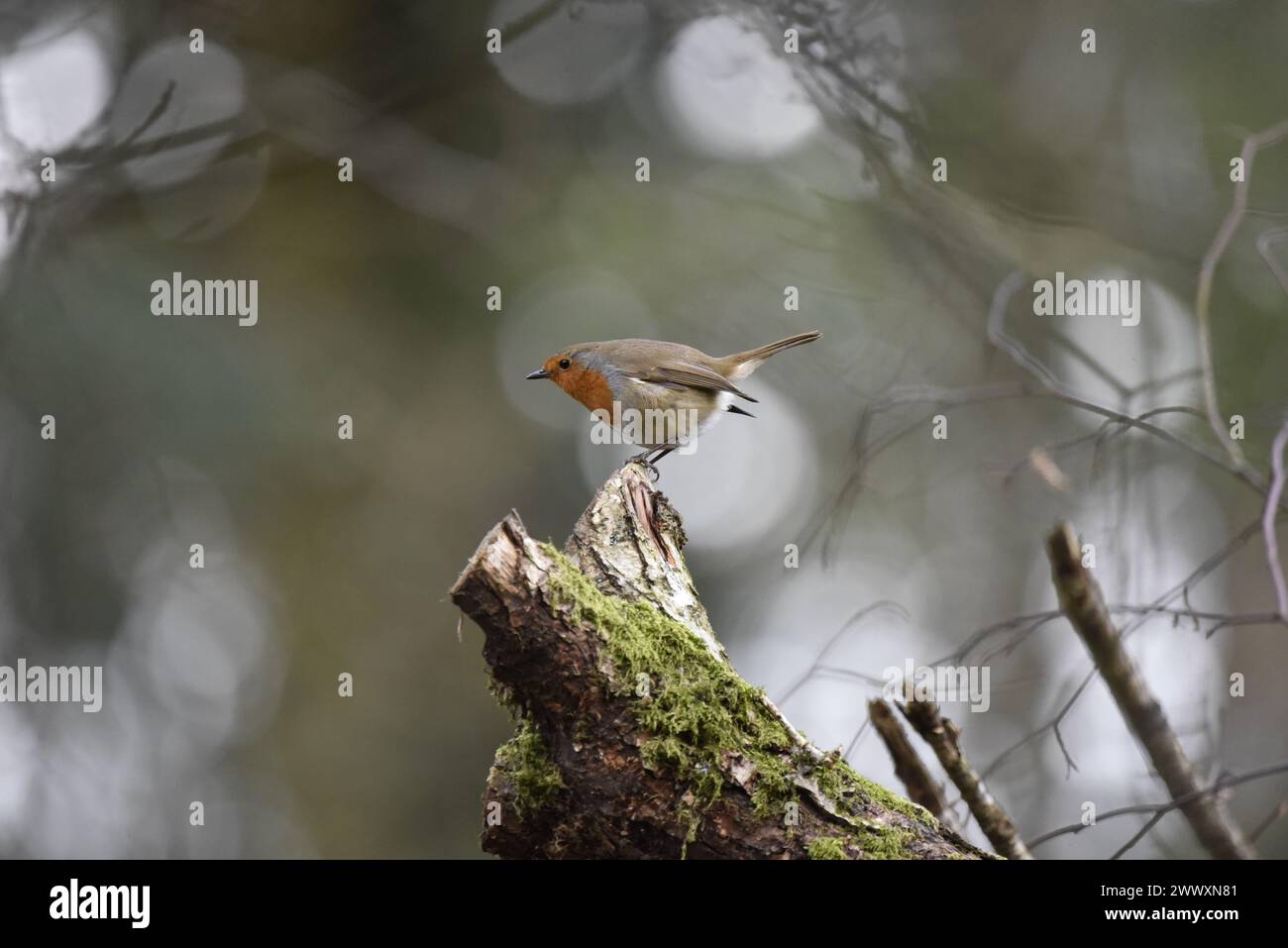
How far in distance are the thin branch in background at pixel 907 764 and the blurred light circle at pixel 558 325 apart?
18.1 ft

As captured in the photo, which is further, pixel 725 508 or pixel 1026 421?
pixel 725 508

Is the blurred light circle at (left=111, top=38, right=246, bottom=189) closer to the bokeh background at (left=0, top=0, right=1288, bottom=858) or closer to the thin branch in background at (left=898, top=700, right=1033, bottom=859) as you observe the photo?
the bokeh background at (left=0, top=0, right=1288, bottom=858)

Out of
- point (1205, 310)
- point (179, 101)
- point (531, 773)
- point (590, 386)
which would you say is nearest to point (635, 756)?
point (531, 773)

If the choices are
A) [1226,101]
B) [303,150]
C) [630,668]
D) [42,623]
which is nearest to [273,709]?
[42,623]

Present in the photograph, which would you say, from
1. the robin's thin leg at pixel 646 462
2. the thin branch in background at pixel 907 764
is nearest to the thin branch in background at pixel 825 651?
the thin branch in background at pixel 907 764

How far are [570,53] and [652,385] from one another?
5.22 metres

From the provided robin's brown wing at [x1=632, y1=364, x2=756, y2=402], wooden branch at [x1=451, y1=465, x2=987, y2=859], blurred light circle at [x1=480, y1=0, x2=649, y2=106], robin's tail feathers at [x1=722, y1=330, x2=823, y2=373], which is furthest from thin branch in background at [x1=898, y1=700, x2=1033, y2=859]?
blurred light circle at [x1=480, y1=0, x2=649, y2=106]

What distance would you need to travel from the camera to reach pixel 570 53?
9922 millimetres

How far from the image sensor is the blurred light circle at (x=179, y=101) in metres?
8.09

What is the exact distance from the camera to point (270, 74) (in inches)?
380

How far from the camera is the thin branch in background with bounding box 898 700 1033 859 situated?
10.8 feet

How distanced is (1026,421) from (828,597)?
2.35 metres
